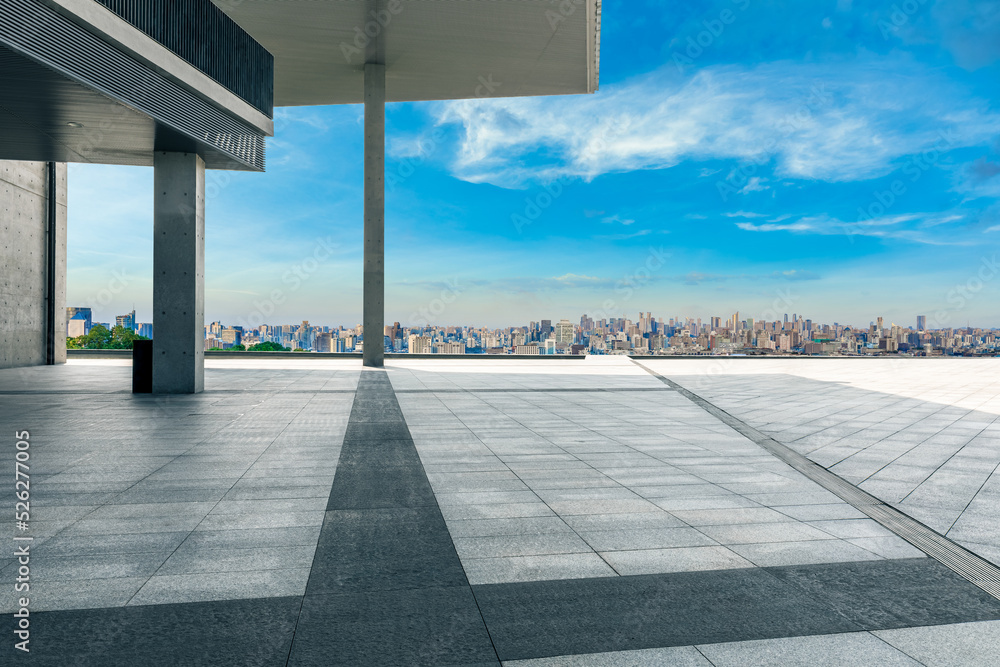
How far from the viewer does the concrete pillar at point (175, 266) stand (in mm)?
13016

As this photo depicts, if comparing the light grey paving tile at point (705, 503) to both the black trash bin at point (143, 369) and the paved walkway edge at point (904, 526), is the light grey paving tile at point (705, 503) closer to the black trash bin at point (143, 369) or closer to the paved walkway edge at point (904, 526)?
the paved walkway edge at point (904, 526)

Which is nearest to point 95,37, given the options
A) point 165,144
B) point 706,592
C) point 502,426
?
point 165,144

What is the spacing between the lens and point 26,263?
21469 mm

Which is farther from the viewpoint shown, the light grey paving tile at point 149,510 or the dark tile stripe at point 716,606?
the light grey paving tile at point 149,510

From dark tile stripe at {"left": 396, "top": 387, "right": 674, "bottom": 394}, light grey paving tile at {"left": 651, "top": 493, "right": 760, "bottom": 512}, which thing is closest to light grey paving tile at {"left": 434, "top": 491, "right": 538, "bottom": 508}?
light grey paving tile at {"left": 651, "top": 493, "right": 760, "bottom": 512}

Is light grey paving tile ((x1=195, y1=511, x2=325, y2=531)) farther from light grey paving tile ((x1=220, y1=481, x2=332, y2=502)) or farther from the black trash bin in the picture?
the black trash bin

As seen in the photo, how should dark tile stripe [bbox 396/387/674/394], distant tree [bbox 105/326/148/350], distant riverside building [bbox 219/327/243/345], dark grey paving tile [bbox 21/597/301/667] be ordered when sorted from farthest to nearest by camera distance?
distant riverside building [bbox 219/327/243/345] → distant tree [bbox 105/326/148/350] → dark tile stripe [bbox 396/387/674/394] → dark grey paving tile [bbox 21/597/301/667]

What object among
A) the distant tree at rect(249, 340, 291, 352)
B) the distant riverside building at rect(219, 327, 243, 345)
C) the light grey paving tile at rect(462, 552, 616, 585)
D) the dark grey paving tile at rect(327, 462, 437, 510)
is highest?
the distant riverside building at rect(219, 327, 243, 345)

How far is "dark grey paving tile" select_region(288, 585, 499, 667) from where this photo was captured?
2.76 meters

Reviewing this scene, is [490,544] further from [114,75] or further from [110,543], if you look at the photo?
[114,75]

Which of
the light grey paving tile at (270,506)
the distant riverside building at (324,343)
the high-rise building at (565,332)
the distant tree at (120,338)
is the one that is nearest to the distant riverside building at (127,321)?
the distant tree at (120,338)

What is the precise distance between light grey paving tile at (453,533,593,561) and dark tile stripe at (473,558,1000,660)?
52cm

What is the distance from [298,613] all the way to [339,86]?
94.9ft

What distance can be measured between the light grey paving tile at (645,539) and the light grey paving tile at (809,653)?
136 centimetres
